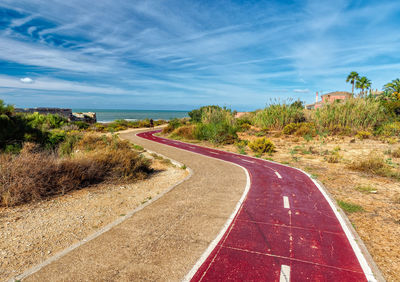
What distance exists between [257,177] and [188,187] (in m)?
3.64

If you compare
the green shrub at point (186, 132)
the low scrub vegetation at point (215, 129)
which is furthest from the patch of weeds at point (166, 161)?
the green shrub at point (186, 132)

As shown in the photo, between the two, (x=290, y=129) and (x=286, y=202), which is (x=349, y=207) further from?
(x=290, y=129)

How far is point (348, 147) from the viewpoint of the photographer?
1752cm

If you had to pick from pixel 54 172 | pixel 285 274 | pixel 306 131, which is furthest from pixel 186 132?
pixel 285 274

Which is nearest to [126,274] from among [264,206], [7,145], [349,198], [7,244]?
[7,244]

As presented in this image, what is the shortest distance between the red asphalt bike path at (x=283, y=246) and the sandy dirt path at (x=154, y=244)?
44cm

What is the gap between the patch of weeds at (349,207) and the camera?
661 cm

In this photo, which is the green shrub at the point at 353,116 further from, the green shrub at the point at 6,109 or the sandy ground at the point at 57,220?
the green shrub at the point at 6,109

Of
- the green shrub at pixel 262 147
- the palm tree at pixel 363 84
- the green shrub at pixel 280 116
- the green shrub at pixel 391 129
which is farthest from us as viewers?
the palm tree at pixel 363 84

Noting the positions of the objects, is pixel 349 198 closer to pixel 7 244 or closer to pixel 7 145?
pixel 7 244

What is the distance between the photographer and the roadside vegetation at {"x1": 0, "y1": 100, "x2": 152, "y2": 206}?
6621mm

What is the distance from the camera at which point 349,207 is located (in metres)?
6.79

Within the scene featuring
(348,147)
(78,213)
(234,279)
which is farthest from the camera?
(348,147)

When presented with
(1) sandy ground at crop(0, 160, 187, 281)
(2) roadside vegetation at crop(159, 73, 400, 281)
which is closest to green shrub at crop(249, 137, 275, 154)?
(2) roadside vegetation at crop(159, 73, 400, 281)
